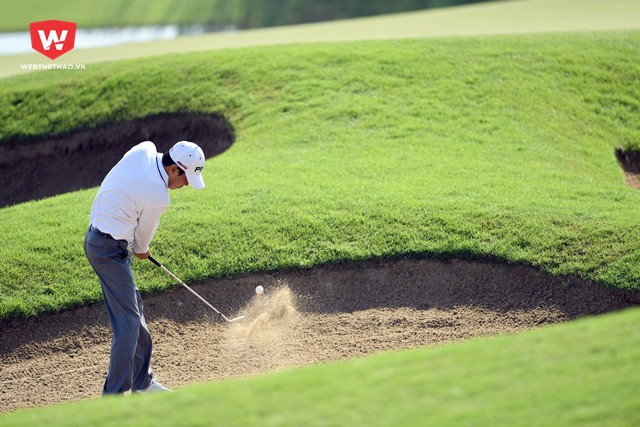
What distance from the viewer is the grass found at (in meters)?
19.9

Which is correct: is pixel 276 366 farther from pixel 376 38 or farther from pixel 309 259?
pixel 376 38

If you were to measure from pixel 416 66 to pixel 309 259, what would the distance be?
7.55 m

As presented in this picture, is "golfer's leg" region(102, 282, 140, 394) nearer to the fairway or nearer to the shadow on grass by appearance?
the fairway

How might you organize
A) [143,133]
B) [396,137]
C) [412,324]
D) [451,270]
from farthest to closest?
[143,133] → [396,137] → [451,270] → [412,324]

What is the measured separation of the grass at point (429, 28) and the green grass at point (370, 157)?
1.48m

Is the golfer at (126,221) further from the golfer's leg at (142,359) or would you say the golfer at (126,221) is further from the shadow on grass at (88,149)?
the shadow on grass at (88,149)

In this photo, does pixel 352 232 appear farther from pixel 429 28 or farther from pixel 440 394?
pixel 429 28

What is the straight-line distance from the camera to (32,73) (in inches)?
744

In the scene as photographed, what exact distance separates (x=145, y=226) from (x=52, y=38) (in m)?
17.1

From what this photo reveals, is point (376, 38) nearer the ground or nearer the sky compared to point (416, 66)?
nearer the sky

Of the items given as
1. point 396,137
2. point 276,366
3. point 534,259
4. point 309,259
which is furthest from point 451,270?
point 396,137

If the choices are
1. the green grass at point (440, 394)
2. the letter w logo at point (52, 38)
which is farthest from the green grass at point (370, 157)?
the green grass at point (440, 394)

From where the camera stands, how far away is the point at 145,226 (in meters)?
8.41

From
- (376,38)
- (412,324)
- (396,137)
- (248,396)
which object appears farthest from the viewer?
(376,38)
